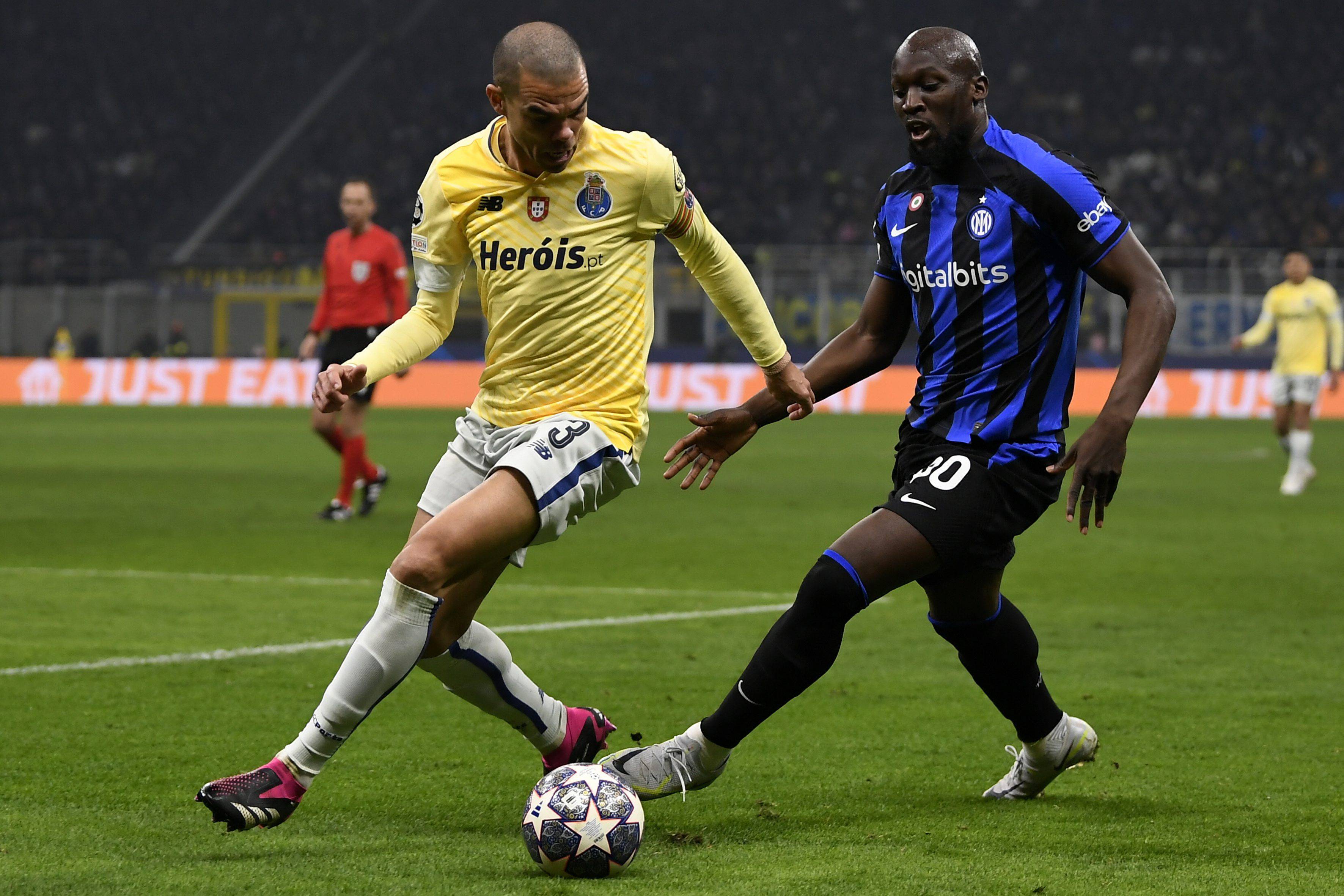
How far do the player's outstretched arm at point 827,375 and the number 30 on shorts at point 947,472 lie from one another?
1.39ft

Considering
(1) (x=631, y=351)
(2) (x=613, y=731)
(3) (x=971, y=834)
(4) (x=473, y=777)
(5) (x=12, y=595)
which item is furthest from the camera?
A: (5) (x=12, y=595)

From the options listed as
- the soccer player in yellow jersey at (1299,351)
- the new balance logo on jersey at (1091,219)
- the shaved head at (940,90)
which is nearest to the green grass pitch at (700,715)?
the new balance logo on jersey at (1091,219)

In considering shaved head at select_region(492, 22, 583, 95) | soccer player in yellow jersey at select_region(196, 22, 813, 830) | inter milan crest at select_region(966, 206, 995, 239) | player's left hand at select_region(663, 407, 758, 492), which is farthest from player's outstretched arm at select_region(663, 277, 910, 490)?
shaved head at select_region(492, 22, 583, 95)

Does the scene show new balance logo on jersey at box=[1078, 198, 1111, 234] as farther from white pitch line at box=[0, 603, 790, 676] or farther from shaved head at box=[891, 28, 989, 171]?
white pitch line at box=[0, 603, 790, 676]

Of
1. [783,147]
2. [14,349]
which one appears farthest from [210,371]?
[783,147]

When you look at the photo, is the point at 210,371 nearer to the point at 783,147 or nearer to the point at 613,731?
the point at 783,147

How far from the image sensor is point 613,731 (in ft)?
17.7

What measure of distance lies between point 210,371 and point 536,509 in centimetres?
2740

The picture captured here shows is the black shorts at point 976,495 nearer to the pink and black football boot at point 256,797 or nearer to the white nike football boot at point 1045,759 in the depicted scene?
the white nike football boot at point 1045,759

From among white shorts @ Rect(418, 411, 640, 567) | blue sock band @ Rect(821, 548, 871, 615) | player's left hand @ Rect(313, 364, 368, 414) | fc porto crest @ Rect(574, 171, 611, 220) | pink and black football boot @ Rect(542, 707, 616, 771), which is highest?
fc porto crest @ Rect(574, 171, 611, 220)

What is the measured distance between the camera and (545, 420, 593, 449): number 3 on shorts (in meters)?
4.41

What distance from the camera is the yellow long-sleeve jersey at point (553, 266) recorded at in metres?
4.52

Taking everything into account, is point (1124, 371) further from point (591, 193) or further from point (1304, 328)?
point (1304, 328)

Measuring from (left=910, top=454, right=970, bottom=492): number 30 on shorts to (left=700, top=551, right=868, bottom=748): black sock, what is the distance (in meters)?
0.32
